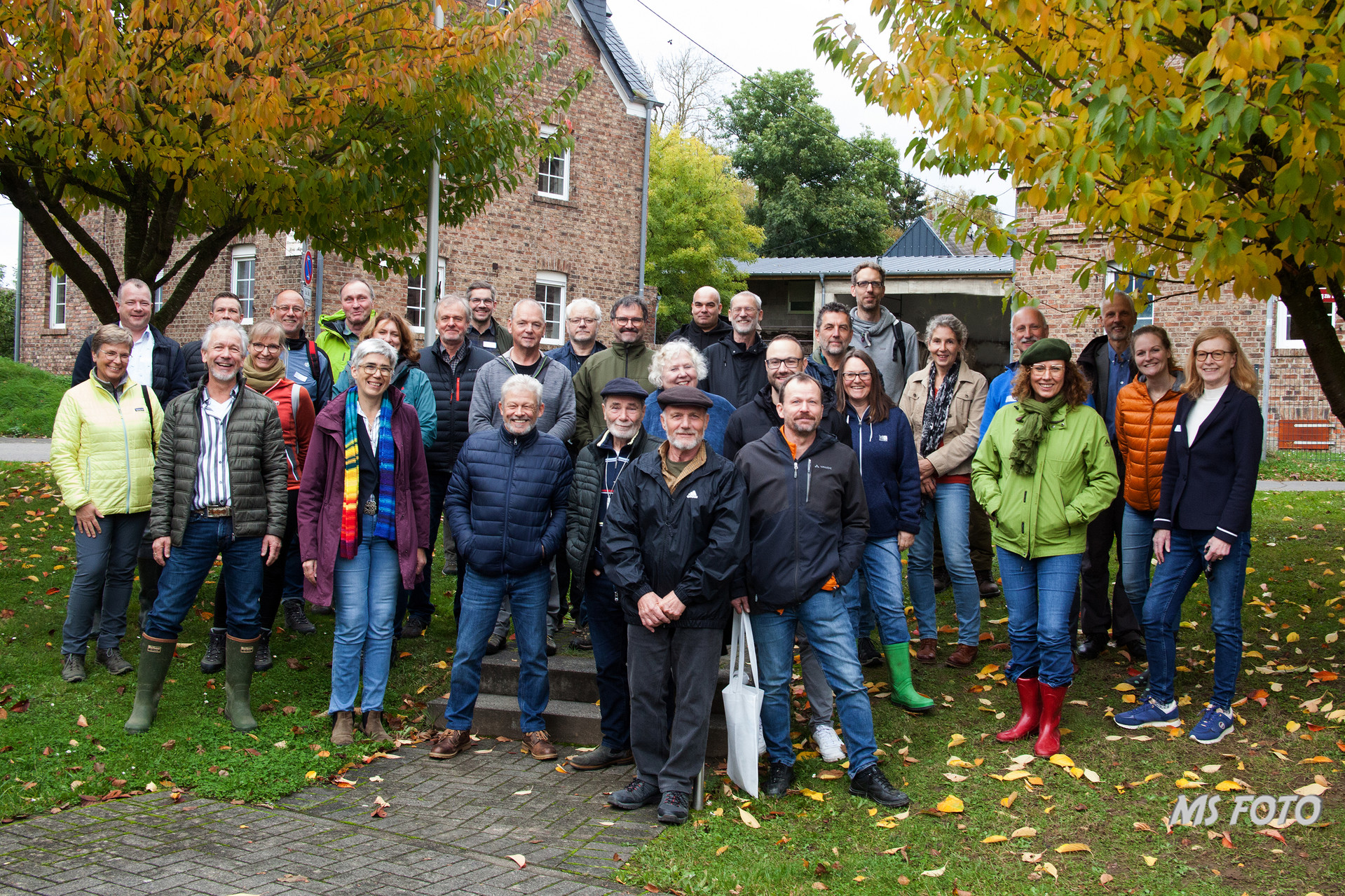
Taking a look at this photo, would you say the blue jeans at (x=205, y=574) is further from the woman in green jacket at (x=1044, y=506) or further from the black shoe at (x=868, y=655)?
the woman in green jacket at (x=1044, y=506)

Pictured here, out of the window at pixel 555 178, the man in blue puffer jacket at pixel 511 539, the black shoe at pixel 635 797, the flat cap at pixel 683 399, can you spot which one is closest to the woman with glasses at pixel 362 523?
the man in blue puffer jacket at pixel 511 539

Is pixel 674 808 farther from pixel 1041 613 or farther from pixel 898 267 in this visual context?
pixel 898 267

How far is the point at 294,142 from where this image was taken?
8.69 metres

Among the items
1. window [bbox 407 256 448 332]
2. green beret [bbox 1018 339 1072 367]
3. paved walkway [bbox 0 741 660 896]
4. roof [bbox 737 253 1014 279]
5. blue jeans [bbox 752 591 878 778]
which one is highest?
roof [bbox 737 253 1014 279]

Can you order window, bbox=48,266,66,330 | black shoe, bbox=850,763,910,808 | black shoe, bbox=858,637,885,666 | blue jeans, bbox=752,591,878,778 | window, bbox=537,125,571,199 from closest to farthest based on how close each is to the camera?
1. black shoe, bbox=850,763,910,808
2. blue jeans, bbox=752,591,878,778
3. black shoe, bbox=858,637,885,666
4. window, bbox=537,125,571,199
5. window, bbox=48,266,66,330

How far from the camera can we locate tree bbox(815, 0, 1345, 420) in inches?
174

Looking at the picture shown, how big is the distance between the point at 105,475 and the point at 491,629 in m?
2.51

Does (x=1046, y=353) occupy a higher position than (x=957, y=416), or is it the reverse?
(x=1046, y=353)

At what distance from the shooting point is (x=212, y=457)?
577 centimetres

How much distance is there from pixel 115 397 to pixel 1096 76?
5.70 metres

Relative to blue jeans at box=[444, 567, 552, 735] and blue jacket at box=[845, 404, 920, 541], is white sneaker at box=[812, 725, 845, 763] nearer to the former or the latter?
blue jacket at box=[845, 404, 920, 541]

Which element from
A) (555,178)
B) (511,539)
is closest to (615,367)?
(511,539)

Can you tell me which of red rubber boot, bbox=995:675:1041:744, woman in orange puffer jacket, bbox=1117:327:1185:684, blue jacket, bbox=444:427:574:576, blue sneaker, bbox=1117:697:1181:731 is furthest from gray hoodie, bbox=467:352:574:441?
blue sneaker, bbox=1117:697:1181:731

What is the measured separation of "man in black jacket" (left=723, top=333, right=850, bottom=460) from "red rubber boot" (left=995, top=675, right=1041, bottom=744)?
1612 millimetres
